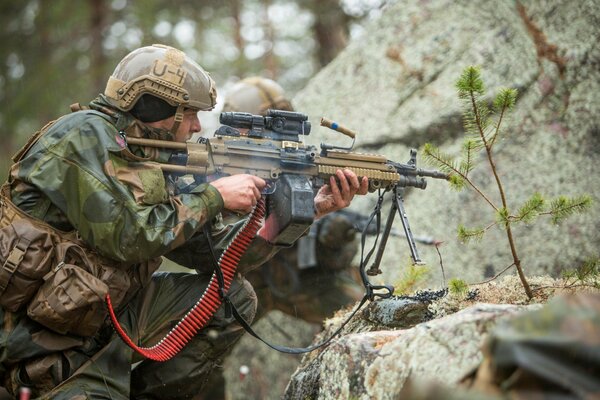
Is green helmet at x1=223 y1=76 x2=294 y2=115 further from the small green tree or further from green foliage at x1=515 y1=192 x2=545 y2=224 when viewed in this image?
green foliage at x1=515 y1=192 x2=545 y2=224

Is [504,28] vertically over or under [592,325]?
over

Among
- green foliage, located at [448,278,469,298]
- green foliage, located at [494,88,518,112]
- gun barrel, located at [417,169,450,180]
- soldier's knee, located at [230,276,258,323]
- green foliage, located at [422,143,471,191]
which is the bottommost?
soldier's knee, located at [230,276,258,323]

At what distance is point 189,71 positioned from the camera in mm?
4848

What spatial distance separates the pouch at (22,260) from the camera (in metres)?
4.21

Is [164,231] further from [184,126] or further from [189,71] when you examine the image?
[189,71]

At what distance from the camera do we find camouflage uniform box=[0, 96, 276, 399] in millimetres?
4270

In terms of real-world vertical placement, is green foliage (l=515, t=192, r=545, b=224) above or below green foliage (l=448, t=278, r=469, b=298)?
above

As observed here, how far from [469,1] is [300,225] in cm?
551

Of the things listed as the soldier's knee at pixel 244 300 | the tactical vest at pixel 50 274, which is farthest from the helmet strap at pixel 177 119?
the soldier's knee at pixel 244 300

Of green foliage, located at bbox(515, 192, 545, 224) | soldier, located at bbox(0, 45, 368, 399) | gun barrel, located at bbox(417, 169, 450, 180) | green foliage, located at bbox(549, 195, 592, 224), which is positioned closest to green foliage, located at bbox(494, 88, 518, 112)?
green foliage, located at bbox(515, 192, 545, 224)

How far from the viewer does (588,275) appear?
4688mm

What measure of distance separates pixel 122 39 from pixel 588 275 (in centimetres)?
1286

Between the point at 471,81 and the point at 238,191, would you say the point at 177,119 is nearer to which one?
the point at 238,191

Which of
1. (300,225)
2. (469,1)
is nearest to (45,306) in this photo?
(300,225)
